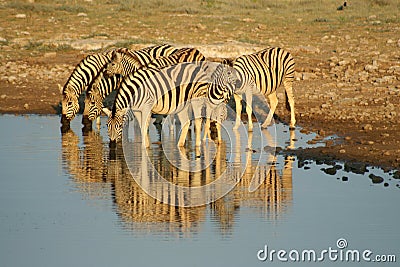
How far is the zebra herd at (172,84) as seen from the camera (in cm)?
1170

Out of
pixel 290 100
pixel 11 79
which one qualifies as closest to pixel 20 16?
pixel 11 79

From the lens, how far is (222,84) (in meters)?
12.2

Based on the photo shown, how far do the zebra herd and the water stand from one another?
0.68 metres

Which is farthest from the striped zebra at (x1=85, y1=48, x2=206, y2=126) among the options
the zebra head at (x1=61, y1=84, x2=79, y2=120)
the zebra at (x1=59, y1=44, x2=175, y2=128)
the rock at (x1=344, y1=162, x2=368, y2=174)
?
the rock at (x1=344, y1=162, x2=368, y2=174)

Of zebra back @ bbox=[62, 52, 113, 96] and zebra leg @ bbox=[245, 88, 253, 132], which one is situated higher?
zebra back @ bbox=[62, 52, 113, 96]

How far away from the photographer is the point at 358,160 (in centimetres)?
1033

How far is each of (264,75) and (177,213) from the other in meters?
6.12

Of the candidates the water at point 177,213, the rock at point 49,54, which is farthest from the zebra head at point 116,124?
the rock at point 49,54

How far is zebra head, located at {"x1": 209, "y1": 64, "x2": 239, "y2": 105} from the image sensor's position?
1200 cm

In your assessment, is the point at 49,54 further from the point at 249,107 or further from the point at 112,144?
the point at 112,144

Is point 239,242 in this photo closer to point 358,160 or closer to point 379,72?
point 358,160

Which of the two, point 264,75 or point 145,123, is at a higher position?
point 264,75

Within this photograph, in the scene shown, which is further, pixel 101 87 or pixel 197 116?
pixel 101 87

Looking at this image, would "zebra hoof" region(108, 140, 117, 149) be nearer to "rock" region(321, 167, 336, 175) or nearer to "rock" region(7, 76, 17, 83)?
"rock" region(321, 167, 336, 175)
